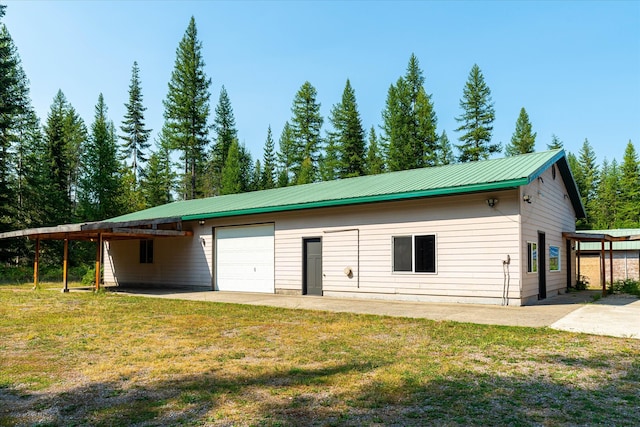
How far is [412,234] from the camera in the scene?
1249 cm

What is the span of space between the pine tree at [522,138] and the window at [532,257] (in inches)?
1117

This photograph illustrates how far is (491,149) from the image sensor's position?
113 feet

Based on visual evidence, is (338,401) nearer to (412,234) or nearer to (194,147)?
(412,234)

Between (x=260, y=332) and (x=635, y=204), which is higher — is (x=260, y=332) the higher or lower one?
the lower one

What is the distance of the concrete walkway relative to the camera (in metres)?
8.16

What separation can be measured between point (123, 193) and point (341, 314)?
31.3 meters

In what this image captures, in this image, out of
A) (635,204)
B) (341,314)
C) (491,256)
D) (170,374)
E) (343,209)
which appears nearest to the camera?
(170,374)

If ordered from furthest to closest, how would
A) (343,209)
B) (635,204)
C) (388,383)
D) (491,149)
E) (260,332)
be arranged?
(635,204), (491,149), (343,209), (260,332), (388,383)

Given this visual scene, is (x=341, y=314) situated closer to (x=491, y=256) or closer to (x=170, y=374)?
(x=491, y=256)

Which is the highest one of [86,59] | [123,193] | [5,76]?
[5,76]

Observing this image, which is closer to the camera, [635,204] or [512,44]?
[512,44]

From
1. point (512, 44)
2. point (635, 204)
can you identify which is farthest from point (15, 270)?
point (635, 204)

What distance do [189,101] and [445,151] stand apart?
70.7 feet

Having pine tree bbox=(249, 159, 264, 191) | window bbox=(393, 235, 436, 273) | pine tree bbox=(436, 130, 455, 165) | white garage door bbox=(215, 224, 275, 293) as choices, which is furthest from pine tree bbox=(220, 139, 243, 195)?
window bbox=(393, 235, 436, 273)
